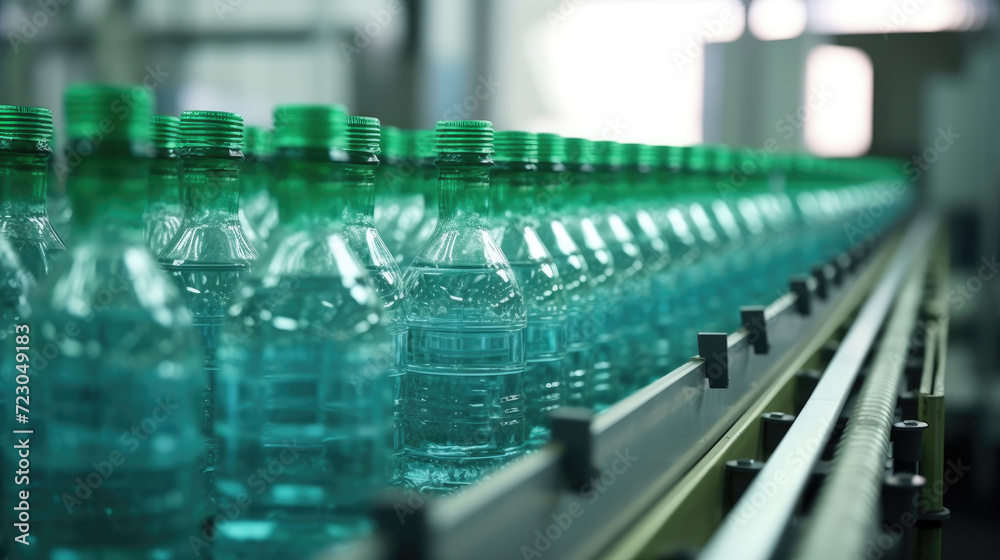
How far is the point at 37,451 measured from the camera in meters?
0.69

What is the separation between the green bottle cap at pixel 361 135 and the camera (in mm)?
806

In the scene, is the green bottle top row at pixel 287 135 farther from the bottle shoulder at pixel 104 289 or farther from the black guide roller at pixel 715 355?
the black guide roller at pixel 715 355

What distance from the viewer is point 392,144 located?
4.26ft

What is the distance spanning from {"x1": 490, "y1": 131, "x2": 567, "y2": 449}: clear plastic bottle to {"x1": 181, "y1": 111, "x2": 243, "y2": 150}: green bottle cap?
1.24 feet

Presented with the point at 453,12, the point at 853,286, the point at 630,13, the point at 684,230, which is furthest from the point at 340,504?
the point at 630,13

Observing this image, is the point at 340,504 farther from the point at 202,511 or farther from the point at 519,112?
the point at 519,112

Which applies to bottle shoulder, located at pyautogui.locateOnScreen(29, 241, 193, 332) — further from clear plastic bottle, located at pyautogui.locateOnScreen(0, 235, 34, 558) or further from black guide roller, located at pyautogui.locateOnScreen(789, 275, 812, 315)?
black guide roller, located at pyautogui.locateOnScreen(789, 275, 812, 315)

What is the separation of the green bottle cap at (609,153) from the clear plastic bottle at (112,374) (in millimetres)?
866

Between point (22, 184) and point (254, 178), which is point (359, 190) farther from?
point (254, 178)

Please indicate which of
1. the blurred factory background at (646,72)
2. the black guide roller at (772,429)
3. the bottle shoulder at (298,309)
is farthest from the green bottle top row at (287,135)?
the blurred factory background at (646,72)

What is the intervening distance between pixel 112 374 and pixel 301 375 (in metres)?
0.15

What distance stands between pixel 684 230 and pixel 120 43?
2750mm

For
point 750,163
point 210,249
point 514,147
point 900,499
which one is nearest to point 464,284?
point 514,147

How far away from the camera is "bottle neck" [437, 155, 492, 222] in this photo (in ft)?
3.29
